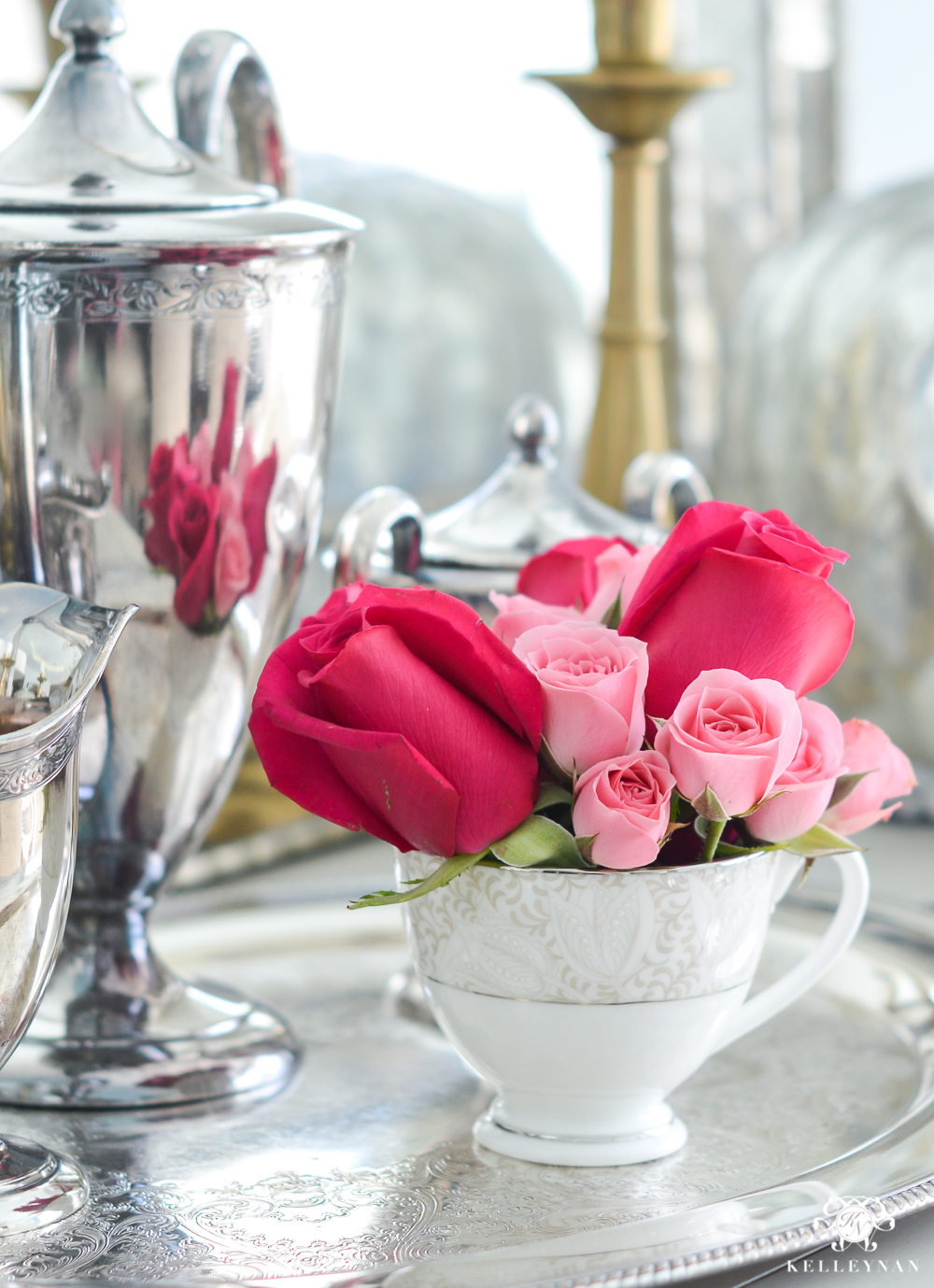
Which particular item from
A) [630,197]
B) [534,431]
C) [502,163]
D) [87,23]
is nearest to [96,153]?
[87,23]

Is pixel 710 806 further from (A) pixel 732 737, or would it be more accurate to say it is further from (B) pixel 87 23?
(B) pixel 87 23

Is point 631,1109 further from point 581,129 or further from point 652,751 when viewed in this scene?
point 581,129

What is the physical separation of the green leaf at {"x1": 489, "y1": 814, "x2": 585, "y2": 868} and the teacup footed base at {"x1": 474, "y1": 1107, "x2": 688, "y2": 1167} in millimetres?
88

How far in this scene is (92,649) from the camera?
378 mm

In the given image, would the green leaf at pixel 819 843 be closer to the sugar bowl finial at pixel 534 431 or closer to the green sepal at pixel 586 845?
the green sepal at pixel 586 845

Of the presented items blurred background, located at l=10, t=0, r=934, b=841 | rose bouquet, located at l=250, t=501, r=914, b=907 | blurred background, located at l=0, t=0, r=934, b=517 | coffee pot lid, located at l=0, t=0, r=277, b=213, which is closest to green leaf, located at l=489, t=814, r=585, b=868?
rose bouquet, located at l=250, t=501, r=914, b=907

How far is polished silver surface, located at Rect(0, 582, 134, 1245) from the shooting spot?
369 mm

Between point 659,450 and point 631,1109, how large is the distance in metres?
0.63

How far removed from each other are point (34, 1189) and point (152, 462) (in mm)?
200

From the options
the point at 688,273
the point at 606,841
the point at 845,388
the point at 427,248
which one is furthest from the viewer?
the point at 688,273

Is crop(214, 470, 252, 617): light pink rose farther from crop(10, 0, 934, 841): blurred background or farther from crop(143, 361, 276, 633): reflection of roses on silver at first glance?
crop(10, 0, 934, 841): blurred background

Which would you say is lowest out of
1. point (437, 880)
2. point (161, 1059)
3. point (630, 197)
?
point (161, 1059)

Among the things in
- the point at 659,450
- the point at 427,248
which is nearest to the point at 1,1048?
the point at 659,450

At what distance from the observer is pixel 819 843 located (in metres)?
0.40
